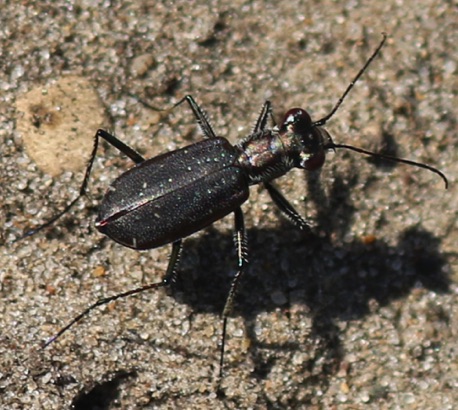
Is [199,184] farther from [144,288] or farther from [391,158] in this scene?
[391,158]

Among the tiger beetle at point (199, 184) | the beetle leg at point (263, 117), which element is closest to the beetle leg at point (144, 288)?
the tiger beetle at point (199, 184)

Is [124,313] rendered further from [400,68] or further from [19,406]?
[400,68]

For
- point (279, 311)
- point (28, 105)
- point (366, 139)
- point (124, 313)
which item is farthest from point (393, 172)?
point (28, 105)

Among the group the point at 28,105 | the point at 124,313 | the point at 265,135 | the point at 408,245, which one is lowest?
the point at 124,313

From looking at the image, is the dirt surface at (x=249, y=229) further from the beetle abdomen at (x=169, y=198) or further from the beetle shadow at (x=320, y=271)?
the beetle abdomen at (x=169, y=198)

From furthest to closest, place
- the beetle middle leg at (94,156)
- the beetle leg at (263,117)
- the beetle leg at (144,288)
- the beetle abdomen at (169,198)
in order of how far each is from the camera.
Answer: the beetle leg at (263,117), the beetle middle leg at (94,156), the beetle leg at (144,288), the beetle abdomen at (169,198)

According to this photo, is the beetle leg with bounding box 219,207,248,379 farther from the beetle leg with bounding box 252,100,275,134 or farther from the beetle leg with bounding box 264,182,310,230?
the beetle leg with bounding box 252,100,275,134

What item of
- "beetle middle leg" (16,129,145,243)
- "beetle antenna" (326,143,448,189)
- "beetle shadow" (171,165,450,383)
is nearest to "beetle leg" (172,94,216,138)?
"beetle middle leg" (16,129,145,243)
